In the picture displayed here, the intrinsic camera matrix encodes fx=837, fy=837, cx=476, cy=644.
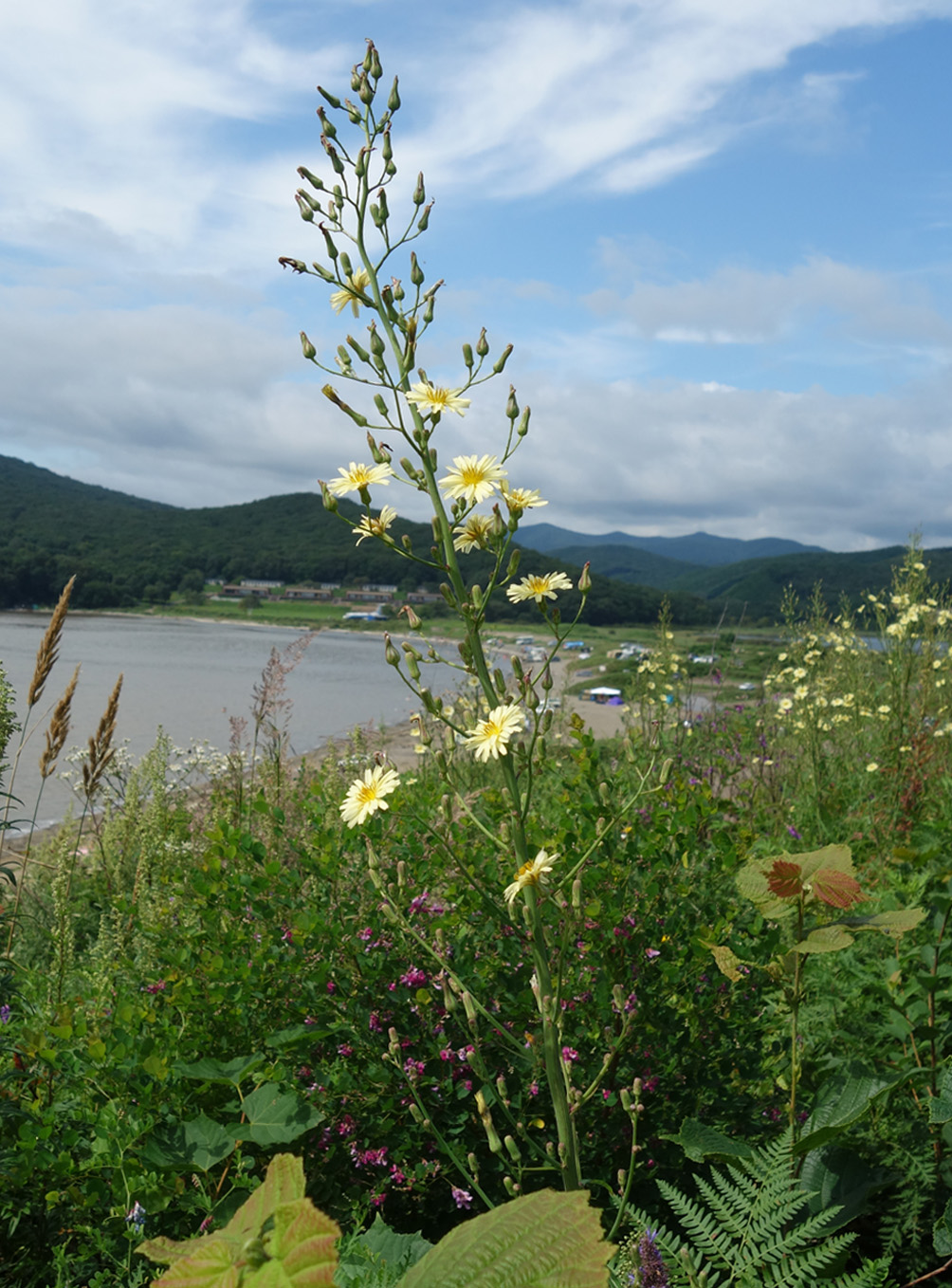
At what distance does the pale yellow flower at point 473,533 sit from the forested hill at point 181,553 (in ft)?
88.1

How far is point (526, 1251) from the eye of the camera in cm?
80

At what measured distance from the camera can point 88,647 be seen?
26938 millimetres

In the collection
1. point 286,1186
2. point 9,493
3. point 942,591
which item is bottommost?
point 286,1186

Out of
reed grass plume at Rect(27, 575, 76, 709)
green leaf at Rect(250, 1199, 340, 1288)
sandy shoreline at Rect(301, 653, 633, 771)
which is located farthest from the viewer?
sandy shoreline at Rect(301, 653, 633, 771)

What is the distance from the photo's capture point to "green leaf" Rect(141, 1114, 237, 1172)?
2.04m

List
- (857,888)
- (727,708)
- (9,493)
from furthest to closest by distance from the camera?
1. (9,493)
2. (727,708)
3. (857,888)

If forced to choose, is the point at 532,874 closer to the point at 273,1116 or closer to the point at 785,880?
the point at 785,880

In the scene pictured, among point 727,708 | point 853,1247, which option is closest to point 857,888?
point 853,1247

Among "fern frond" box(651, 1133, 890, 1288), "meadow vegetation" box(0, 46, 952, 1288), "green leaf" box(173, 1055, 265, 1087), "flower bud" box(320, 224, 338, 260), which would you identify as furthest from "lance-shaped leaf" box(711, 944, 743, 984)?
"flower bud" box(320, 224, 338, 260)

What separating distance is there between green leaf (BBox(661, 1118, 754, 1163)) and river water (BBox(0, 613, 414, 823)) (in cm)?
312

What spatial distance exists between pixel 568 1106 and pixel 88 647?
28284 mm

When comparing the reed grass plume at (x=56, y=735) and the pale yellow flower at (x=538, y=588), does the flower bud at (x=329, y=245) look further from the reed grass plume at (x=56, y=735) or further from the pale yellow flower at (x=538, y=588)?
the reed grass plume at (x=56, y=735)

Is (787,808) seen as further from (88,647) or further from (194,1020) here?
(88,647)

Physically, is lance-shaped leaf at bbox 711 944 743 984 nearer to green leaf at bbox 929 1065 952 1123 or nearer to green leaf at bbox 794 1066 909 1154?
green leaf at bbox 794 1066 909 1154
